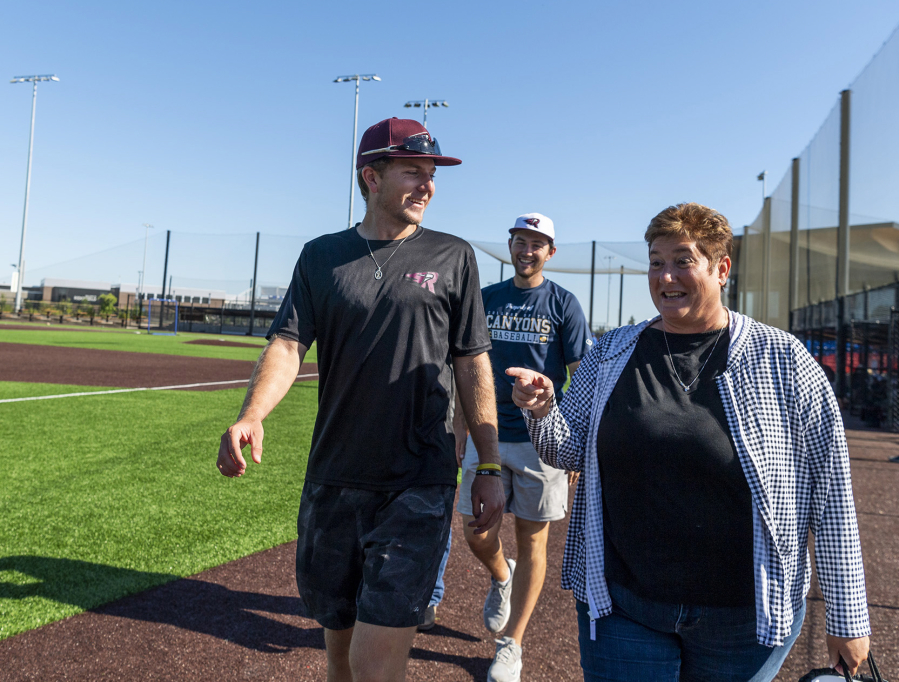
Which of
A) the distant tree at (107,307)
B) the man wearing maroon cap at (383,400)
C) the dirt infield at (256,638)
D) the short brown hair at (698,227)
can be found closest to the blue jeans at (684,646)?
the man wearing maroon cap at (383,400)

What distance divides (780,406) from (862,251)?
15.6m

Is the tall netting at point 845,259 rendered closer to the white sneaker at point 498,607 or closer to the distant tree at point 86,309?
the white sneaker at point 498,607

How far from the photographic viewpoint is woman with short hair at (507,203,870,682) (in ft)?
6.18

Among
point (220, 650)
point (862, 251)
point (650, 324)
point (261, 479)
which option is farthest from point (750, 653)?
point (862, 251)

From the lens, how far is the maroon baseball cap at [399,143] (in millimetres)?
2441

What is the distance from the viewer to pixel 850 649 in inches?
72.7

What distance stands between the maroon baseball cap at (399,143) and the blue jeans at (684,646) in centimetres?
162

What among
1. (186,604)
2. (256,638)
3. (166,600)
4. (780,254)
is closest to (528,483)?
(256,638)

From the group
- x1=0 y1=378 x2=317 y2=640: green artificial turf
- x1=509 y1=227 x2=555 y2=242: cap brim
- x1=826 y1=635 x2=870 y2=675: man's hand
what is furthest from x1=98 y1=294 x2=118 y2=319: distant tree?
x1=826 y1=635 x2=870 y2=675: man's hand

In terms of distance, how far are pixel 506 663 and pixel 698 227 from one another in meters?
2.14

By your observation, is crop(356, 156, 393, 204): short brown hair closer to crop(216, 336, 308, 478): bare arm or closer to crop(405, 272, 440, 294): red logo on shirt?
crop(405, 272, 440, 294): red logo on shirt

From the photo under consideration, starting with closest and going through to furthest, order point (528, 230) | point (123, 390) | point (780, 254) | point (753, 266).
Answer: point (528, 230), point (123, 390), point (780, 254), point (753, 266)

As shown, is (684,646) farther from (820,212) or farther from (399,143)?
(820,212)

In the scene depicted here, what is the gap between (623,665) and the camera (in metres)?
1.93
